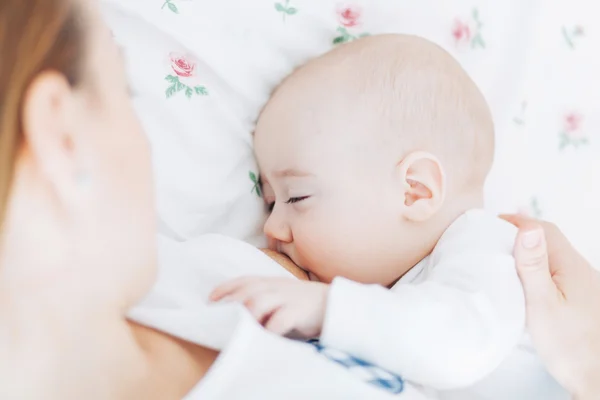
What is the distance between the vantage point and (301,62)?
1.15 meters

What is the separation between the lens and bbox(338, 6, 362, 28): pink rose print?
1.17 m

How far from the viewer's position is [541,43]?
1291 mm

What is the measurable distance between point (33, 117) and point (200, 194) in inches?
20.5

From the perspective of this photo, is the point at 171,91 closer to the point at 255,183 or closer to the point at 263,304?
the point at 255,183

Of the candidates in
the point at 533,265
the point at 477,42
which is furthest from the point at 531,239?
the point at 477,42

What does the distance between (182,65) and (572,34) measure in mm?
731

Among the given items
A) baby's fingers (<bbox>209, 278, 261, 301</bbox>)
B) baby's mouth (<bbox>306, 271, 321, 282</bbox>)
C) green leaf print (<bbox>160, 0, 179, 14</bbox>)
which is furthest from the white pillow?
baby's fingers (<bbox>209, 278, 261, 301</bbox>)

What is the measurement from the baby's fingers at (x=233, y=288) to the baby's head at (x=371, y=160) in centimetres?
21

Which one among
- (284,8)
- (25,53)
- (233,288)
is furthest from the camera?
(284,8)

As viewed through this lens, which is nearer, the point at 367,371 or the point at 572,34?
the point at 367,371

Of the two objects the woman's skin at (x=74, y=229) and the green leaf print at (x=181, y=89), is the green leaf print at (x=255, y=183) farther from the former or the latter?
the woman's skin at (x=74, y=229)

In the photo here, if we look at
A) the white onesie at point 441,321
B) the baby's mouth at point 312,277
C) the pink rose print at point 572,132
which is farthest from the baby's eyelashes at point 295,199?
the pink rose print at point 572,132

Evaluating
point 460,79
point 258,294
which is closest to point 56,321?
point 258,294

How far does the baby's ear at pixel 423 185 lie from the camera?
996 millimetres
